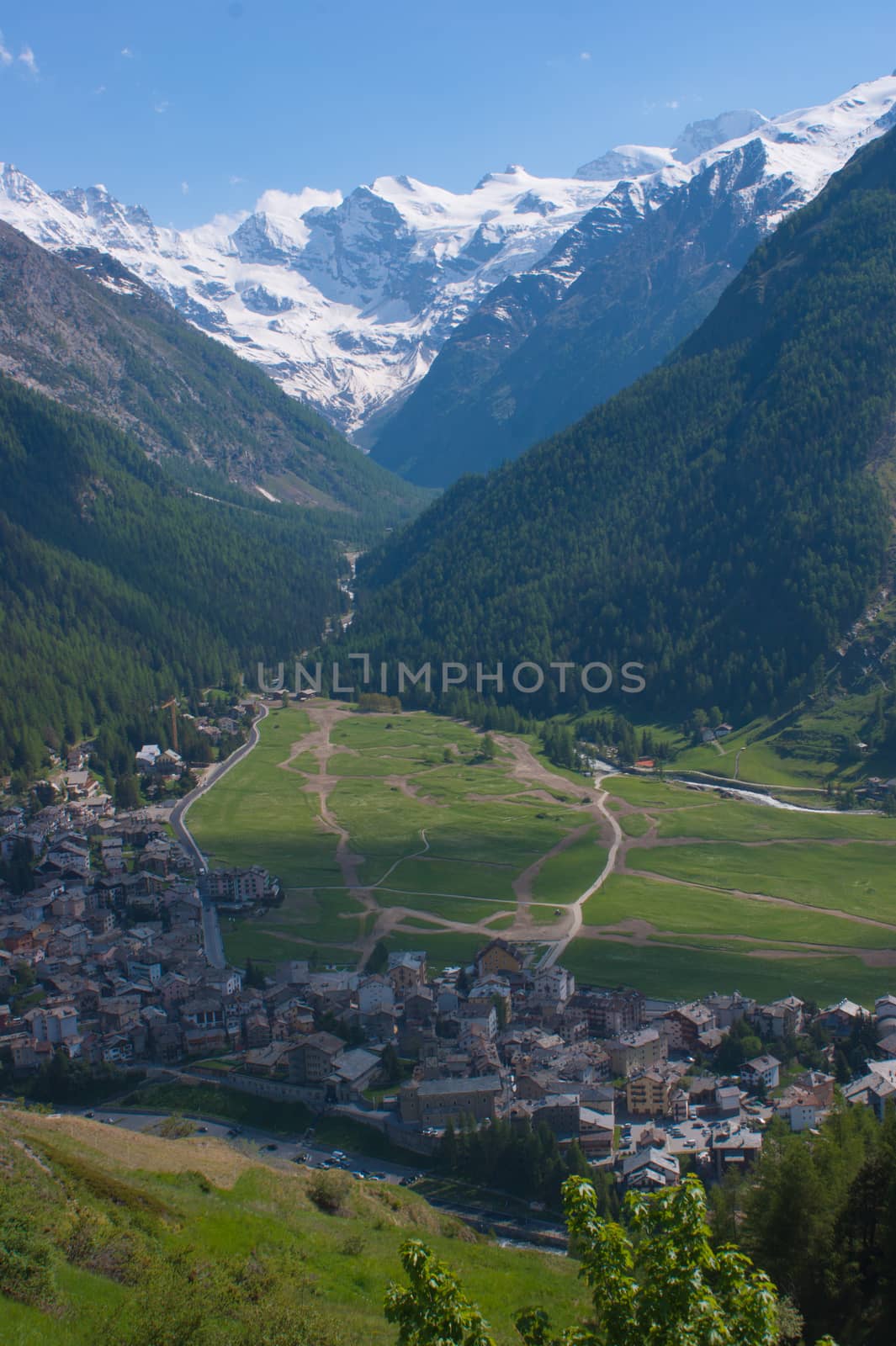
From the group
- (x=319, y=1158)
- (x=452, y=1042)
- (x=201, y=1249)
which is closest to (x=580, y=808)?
(x=452, y=1042)

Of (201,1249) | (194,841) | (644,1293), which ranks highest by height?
(644,1293)

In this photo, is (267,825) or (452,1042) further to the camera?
(267,825)

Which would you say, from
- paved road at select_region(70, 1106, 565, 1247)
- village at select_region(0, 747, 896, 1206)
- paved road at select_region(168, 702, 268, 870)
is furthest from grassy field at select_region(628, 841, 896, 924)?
paved road at select_region(70, 1106, 565, 1247)

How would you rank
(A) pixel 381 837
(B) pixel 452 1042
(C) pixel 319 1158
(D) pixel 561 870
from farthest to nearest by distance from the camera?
(A) pixel 381 837, (D) pixel 561 870, (B) pixel 452 1042, (C) pixel 319 1158

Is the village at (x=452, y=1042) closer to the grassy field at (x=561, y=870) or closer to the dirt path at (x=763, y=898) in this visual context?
the grassy field at (x=561, y=870)

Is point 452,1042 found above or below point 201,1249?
below

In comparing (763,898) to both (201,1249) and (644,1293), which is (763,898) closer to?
(201,1249)

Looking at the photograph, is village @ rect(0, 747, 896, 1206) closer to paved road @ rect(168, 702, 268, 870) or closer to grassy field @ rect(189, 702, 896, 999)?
grassy field @ rect(189, 702, 896, 999)
